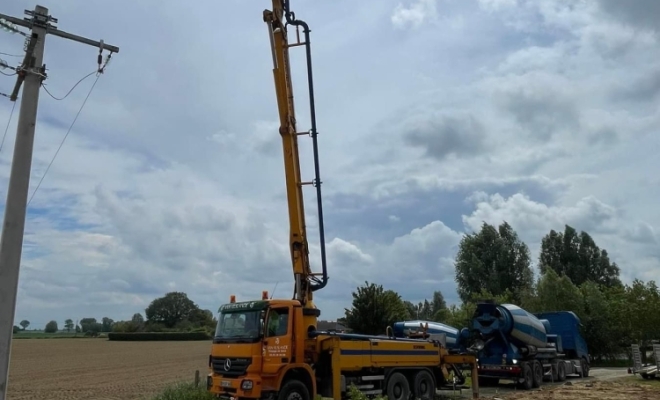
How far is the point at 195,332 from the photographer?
332ft

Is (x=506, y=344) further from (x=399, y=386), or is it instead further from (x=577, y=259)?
(x=577, y=259)

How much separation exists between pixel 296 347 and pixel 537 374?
13.7m

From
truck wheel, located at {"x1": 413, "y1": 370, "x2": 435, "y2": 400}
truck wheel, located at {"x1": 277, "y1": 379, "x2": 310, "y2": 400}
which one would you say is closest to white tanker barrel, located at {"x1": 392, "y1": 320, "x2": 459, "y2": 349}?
truck wheel, located at {"x1": 413, "y1": 370, "x2": 435, "y2": 400}

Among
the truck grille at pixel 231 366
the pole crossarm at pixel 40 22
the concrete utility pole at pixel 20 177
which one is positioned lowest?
the truck grille at pixel 231 366

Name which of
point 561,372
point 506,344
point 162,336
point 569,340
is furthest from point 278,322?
point 162,336

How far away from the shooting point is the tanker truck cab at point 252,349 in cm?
1338

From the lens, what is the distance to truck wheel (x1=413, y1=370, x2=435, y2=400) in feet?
56.7

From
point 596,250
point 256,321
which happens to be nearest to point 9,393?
point 256,321

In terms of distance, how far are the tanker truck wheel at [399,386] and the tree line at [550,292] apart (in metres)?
15.2

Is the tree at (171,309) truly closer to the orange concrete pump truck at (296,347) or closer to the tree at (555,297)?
the tree at (555,297)

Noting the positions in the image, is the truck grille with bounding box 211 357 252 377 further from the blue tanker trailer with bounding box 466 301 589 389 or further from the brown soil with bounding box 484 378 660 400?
the blue tanker trailer with bounding box 466 301 589 389

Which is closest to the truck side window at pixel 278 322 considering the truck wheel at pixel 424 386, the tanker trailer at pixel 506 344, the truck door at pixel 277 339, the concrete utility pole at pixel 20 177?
the truck door at pixel 277 339

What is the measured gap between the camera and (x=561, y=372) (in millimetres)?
26141

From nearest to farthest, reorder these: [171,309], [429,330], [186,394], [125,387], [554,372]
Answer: [186,394]
[429,330]
[554,372]
[125,387]
[171,309]
